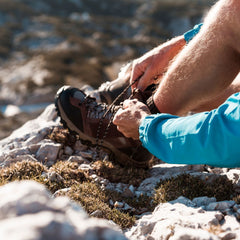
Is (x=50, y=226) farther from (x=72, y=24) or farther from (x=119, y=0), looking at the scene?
(x=119, y=0)

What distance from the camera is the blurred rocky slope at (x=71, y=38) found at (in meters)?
38.1

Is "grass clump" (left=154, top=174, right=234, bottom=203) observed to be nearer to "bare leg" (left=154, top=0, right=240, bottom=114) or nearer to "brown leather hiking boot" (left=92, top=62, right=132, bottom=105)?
"bare leg" (left=154, top=0, right=240, bottom=114)

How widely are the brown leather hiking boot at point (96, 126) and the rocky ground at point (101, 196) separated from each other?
8.6 inches

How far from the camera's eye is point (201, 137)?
2646 mm

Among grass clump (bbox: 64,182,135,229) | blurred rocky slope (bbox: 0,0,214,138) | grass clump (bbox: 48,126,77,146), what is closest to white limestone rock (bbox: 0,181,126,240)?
grass clump (bbox: 64,182,135,229)

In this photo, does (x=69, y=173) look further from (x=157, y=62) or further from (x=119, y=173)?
(x=157, y=62)

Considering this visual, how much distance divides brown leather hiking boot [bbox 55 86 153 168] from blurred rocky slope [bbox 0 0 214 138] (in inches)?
584

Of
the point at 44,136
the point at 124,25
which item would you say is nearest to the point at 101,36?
the point at 124,25

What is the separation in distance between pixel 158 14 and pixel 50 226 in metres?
84.0

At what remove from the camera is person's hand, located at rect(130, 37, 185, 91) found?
460 centimetres

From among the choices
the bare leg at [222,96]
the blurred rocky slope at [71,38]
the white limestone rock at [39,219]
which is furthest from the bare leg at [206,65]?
the blurred rocky slope at [71,38]

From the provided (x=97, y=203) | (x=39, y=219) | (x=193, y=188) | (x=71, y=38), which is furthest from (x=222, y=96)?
(x=71, y=38)

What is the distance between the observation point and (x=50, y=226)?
1.34 meters

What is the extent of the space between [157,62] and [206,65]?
119 cm
